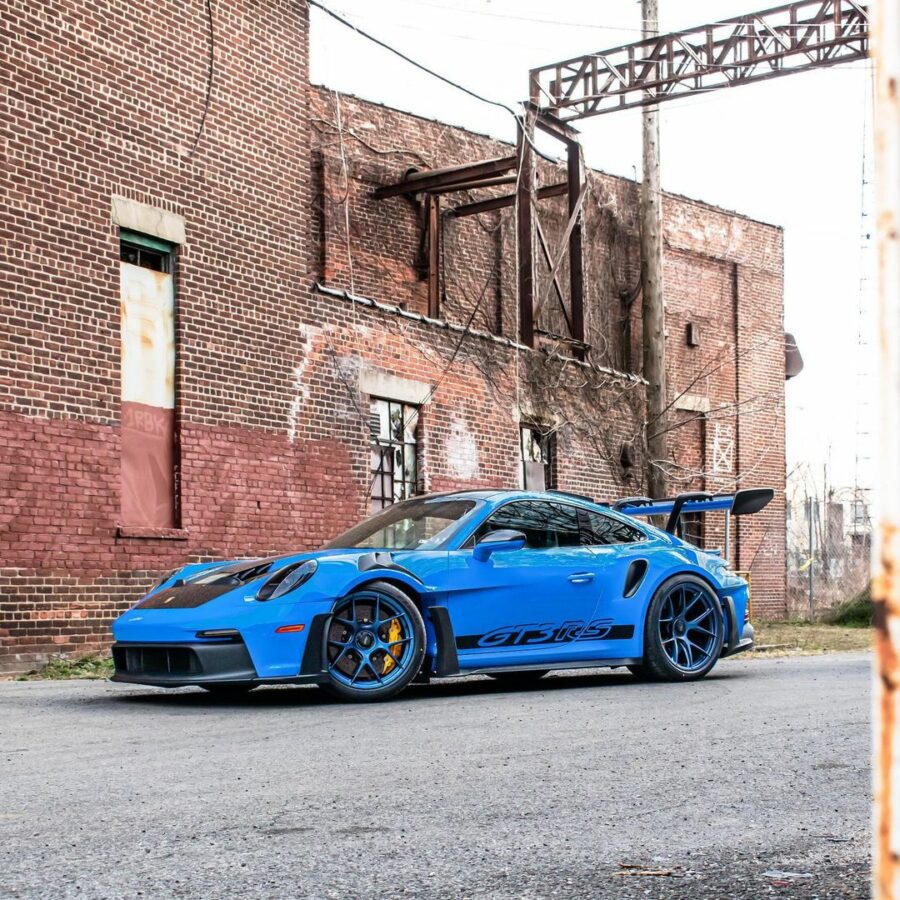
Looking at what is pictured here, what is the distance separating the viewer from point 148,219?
13977mm

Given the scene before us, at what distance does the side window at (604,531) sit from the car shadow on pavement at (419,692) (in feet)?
3.36

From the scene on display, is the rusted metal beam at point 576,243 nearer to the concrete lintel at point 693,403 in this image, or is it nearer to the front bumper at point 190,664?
the concrete lintel at point 693,403

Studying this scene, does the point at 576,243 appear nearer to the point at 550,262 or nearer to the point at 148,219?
the point at 550,262

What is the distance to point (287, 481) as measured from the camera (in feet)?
51.0

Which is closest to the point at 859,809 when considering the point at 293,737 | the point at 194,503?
the point at 293,737

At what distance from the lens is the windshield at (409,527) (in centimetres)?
919

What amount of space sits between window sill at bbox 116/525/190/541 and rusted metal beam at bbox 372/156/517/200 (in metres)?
7.03

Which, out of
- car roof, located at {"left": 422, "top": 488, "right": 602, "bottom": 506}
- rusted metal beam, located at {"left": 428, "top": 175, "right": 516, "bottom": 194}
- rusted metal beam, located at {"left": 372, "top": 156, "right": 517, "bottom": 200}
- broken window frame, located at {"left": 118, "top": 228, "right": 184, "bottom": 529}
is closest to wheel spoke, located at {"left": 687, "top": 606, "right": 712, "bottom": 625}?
car roof, located at {"left": 422, "top": 488, "right": 602, "bottom": 506}

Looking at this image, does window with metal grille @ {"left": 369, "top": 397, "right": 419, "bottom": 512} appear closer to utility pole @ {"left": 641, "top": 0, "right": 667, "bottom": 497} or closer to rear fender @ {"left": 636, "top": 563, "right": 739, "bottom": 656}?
utility pole @ {"left": 641, "top": 0, "right": 667, "bottom": 497}

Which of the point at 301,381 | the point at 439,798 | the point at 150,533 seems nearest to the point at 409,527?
the point at 439,798

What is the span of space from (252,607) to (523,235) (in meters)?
12.7

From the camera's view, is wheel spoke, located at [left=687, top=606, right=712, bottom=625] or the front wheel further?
wheel spoke, located at [left=687, top=606, right=712, bottom=625]

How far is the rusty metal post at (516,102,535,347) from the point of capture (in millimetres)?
19781

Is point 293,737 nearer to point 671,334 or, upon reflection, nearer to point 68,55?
point 68,55
